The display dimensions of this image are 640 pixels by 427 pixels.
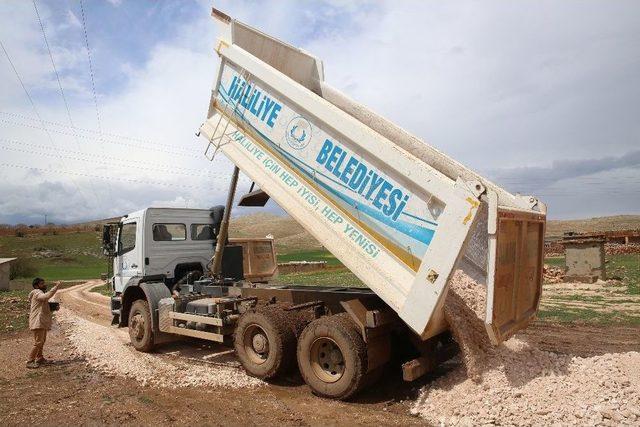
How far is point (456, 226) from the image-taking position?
4.41 m

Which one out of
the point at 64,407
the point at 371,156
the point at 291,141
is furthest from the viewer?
the point at 291,141

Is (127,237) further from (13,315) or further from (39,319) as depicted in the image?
(13,315)

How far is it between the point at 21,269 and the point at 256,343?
36552 mm

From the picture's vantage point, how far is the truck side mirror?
961 cm

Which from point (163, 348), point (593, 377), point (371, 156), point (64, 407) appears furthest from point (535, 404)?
point (163, 348)

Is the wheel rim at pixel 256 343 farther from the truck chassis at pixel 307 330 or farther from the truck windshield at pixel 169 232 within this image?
the truck windshield at pixel 169 232

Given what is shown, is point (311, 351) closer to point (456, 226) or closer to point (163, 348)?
point (456, 226)

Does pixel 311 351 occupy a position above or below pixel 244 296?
below

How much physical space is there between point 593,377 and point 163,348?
286 inches

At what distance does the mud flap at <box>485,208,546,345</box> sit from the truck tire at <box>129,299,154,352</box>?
6.18 m

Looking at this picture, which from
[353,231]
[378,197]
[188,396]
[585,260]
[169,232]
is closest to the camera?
[378,197]

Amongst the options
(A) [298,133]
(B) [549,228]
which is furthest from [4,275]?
(B) [549,228]

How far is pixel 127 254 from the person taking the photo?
921cm

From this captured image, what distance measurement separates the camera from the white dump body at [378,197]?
4.53 meters
